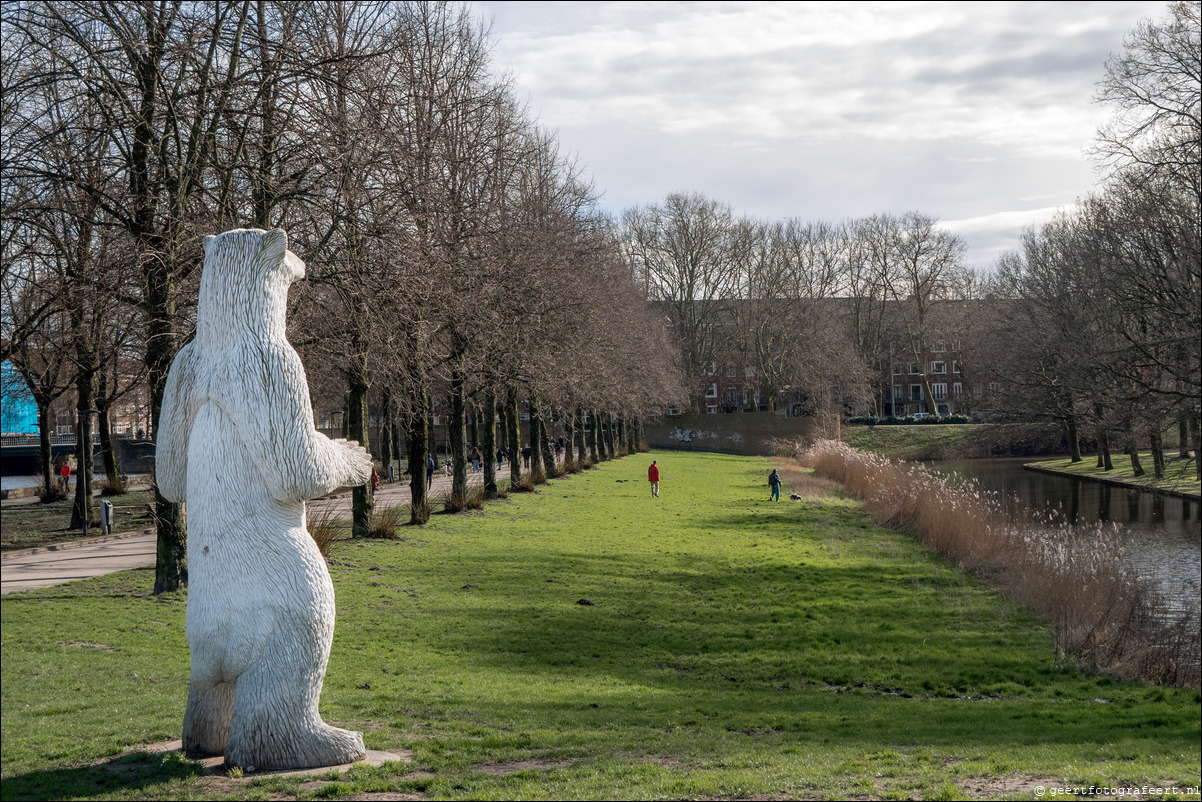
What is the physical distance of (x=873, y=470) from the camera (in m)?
40.5

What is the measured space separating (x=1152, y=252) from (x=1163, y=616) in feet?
42.3

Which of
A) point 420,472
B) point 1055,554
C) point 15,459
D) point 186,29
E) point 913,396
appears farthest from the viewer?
point 913,396

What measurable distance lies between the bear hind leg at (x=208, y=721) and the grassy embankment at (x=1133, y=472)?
1388 inches

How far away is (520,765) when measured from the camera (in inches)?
311

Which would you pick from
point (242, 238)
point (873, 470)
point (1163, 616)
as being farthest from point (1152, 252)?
point (242, 238)

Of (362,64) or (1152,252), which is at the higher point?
(362,64)

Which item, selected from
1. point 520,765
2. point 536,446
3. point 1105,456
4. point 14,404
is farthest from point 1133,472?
point 14,404

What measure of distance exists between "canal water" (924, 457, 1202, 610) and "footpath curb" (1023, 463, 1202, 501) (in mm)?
215

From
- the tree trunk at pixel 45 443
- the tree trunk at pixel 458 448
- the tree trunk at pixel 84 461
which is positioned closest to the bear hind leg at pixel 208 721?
the tree trunk at pixel 84 461

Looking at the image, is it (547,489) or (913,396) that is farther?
(913,396)

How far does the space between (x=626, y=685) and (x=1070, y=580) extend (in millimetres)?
10847

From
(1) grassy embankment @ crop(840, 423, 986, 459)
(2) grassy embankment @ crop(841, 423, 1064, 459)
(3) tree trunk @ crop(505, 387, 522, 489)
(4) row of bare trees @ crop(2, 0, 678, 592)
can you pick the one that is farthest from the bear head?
(1) grassy embankment @ crop(840, 423, 986, 459)

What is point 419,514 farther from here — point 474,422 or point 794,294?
point 794,294

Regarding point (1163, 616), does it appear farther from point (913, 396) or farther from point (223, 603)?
point (913, 396)
